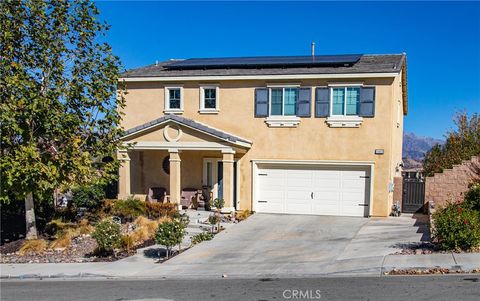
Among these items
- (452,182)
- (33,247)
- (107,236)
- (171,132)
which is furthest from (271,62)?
(33,247)

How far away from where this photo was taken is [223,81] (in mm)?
20469

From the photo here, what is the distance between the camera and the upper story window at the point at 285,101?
64.9 feet

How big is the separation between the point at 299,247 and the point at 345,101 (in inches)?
298

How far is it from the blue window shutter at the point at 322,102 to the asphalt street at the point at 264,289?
10.3 m

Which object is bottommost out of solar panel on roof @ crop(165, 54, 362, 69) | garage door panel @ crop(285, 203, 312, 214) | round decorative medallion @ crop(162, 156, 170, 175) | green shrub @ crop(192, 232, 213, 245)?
green shrub @ crop(192, 232, 213, 245)

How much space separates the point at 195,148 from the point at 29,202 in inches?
261

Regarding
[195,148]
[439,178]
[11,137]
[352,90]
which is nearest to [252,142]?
[195,148]

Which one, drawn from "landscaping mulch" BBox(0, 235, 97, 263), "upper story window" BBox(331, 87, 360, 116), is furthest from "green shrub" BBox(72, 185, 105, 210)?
"upper story window" BBox(331, 87, 360, 116)

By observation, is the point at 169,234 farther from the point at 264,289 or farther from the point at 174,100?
the point at 174,100

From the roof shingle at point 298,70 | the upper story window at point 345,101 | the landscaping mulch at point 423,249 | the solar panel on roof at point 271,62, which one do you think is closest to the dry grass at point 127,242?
the landscaping mulch at point 423,249

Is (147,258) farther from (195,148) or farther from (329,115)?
(329,115)

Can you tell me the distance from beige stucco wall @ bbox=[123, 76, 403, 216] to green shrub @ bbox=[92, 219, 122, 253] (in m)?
7.82

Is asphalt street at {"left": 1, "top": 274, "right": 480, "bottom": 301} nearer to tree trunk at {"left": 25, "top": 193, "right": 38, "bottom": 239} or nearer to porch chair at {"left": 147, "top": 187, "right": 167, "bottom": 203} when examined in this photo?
tree trunk at {"left": 25, "top": 193, "right": 38, "bottom": 239}

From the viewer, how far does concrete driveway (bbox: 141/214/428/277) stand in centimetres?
1123
